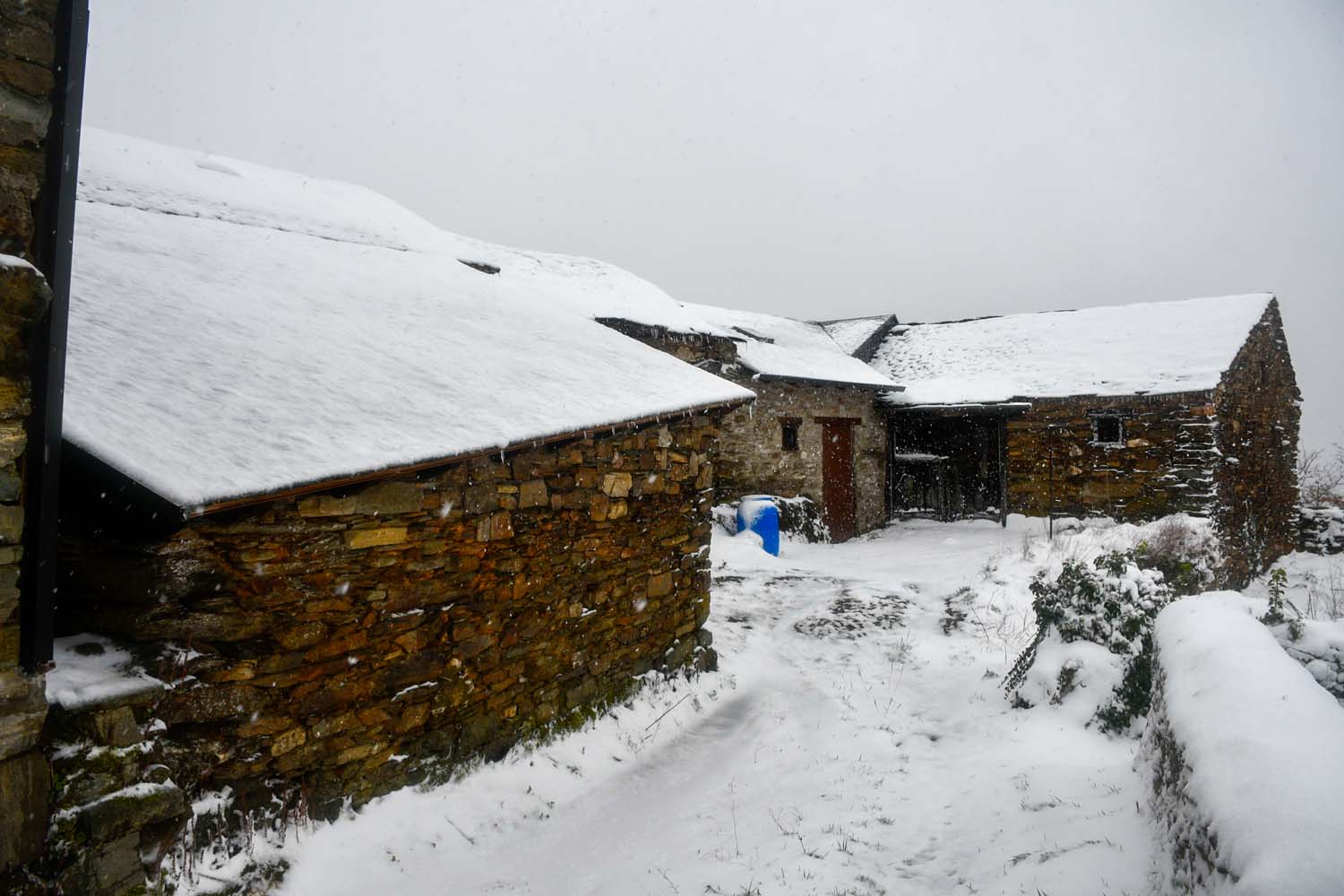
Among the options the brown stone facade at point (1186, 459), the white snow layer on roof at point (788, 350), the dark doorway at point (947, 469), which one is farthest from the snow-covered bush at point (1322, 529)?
the white snow layer on roof at point (788, 350)

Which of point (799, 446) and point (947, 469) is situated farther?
point (947, 469)

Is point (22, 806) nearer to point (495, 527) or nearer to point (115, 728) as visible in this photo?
point (115, 728)

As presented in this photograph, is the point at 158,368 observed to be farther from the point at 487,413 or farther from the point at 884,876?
the point at 884,876

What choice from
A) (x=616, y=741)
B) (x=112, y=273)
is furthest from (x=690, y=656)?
(x=112, y=273)

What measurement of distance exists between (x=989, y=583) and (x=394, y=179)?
187325 millimetres

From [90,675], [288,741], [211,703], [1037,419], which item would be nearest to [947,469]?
[1037,419]

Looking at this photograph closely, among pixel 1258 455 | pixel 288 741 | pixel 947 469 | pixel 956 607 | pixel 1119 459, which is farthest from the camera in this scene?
pixel 947 469

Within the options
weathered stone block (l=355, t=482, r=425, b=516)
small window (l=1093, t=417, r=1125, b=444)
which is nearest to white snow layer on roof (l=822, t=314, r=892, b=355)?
small window (l=1093, t=417, r=1125, b=444)

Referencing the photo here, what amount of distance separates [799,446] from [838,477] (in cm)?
145

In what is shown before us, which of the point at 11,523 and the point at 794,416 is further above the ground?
the point at 794,416

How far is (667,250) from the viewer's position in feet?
503

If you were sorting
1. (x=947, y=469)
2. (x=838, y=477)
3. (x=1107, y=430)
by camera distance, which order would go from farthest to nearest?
(x=947, y=469), (x=838, y=477), (x=1107, y=430)

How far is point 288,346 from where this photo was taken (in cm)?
434

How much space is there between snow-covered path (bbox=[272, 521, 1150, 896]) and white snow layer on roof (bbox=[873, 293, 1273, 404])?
9750 mm
